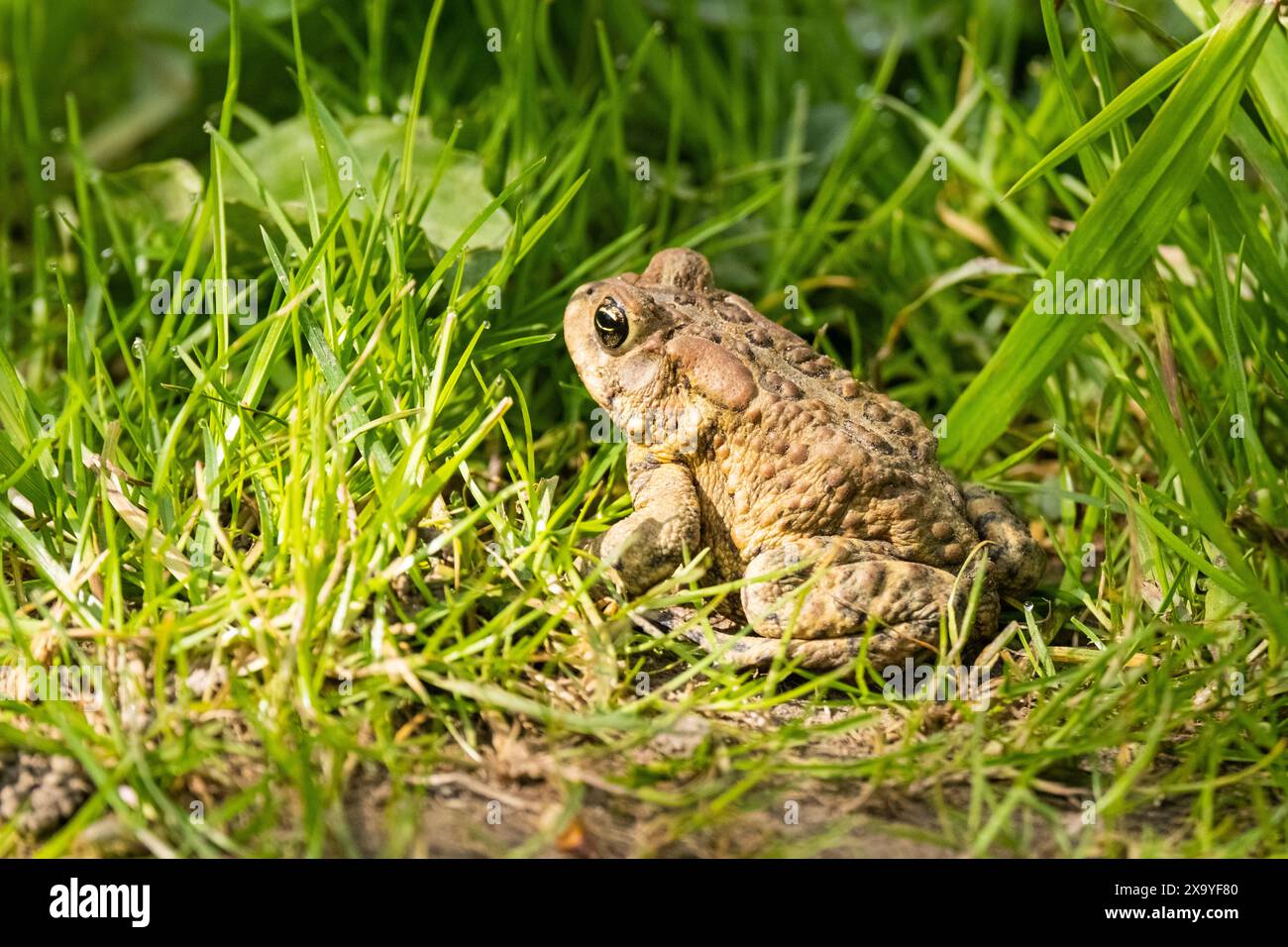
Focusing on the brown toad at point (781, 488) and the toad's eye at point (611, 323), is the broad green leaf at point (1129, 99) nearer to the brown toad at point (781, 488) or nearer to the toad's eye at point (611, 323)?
the brown toad at point (781, 488)

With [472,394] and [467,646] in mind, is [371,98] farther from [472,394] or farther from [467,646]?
[467,646]

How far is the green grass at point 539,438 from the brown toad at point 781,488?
0.57 ft

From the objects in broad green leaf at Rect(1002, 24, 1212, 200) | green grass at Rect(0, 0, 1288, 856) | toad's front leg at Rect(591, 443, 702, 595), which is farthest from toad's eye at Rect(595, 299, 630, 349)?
broad green leaf at Rect(1002, 24, 1212, 200)

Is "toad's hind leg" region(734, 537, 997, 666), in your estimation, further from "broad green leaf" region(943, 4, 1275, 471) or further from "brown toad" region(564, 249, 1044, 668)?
"broad green leaf" region(943, 4, 1275, 471)

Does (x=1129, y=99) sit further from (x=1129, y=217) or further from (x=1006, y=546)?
(x=1006, y=546)

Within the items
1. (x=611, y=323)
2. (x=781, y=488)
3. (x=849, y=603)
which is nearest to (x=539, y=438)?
(x=611, y=323)

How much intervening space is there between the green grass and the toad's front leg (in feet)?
0.47

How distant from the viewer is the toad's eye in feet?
12.6

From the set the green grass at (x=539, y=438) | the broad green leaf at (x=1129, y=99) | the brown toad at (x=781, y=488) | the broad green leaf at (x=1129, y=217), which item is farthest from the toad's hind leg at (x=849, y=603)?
the broad green leaf at (x=1129, y=99)

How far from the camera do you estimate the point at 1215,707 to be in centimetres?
322

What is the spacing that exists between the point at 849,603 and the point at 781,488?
452mm
